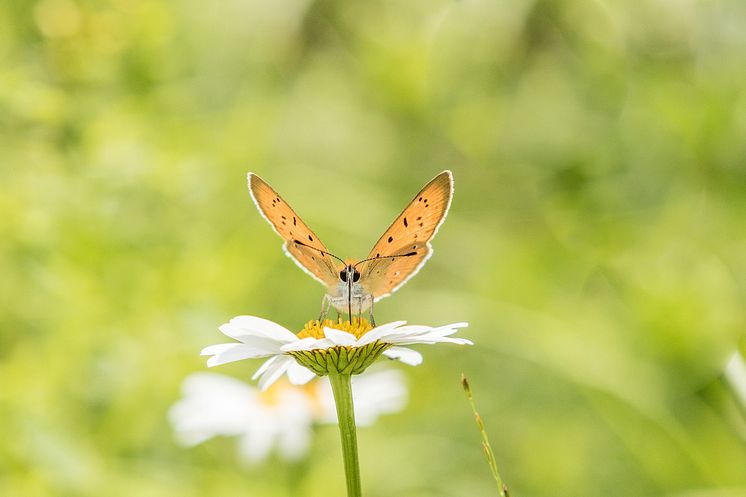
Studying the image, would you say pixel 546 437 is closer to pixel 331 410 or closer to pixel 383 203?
pixel 331 410

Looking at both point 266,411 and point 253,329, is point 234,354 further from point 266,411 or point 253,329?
point 266,411

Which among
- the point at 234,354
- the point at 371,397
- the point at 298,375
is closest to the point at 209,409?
the point at 371,397

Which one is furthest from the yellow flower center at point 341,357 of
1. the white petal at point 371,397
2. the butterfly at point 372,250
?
the white petal at point 371,397

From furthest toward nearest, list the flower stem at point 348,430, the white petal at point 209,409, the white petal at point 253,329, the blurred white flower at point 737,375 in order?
the white petal at point 209,409
the blurred white flower at point 737,375
the white petal at point 253,329
the flower stem at point 348,430

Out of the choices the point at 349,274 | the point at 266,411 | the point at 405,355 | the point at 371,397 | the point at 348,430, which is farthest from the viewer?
the point at 266,411

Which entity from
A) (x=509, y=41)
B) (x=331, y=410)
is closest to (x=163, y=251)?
(x=331, y=410)

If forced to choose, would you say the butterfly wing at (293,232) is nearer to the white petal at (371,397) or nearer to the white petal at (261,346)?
the white petal at (261,346)

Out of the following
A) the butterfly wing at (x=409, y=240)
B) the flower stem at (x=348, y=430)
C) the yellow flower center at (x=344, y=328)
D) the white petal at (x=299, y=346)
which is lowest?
the flower stem at (x=348, y=430)
